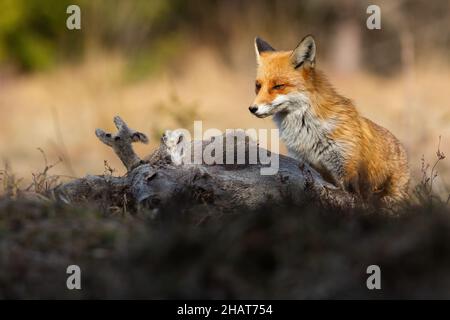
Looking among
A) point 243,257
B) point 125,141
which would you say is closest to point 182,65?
point 125,141

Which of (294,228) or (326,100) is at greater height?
(326,100)

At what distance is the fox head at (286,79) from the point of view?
24.9 feet

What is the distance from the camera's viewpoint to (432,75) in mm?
20031

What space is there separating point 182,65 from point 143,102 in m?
3.57

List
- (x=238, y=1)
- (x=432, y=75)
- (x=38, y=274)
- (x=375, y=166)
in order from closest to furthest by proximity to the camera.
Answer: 1. (x=38, y=274)
2. (x=375, y=166)
3. (x=432, y=75)
4. (x=238, y=1)

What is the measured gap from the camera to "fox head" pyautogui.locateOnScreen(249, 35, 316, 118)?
7.60 m

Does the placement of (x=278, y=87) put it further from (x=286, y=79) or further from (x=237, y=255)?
(x=237, y=255)

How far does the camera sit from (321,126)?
7.64 m

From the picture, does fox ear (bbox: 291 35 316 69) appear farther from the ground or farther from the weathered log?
the ground

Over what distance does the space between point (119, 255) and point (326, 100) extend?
4.09 metres

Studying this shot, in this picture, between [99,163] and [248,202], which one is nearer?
[248,202]

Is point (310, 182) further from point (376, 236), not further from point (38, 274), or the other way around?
point (38, 274)

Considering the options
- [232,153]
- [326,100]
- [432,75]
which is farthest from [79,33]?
[232,153]
